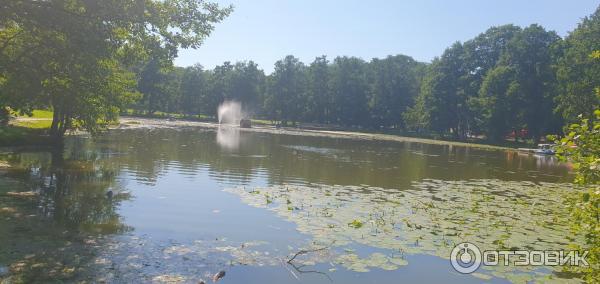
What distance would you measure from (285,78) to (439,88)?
46769mm

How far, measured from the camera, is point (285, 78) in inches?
5344

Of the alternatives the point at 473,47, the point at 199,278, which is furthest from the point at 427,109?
the point at 199,278

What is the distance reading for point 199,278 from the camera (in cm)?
1088

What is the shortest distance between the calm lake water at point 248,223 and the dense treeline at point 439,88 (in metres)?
53.2

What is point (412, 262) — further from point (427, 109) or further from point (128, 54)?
point (427, 109)

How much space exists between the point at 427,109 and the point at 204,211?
95.2 meters

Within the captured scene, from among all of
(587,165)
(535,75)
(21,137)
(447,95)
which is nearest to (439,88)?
(447,95)

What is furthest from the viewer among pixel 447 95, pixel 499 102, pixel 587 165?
pixel 447 95

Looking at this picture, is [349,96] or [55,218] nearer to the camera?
[55,218]

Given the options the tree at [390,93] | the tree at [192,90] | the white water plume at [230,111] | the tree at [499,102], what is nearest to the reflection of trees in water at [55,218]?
the tree at [499,102]

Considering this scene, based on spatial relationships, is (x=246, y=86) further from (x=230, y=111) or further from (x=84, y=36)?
(x=84, y=36)

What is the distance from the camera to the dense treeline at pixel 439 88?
85438 millimetres

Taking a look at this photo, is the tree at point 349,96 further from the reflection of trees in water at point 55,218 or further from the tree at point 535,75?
the reflection of trees in water at point 55,218

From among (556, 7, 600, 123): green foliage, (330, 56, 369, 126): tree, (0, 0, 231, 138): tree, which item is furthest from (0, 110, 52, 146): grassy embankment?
(330, 56, 369, 126): tree
